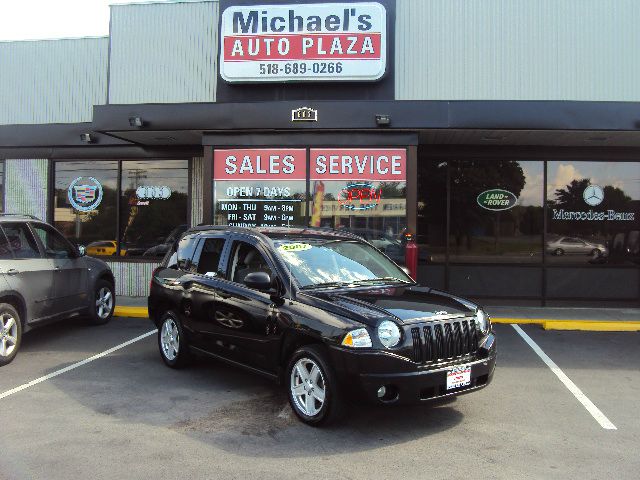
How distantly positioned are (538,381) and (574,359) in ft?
4.50

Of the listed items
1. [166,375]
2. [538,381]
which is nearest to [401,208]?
[538,381]

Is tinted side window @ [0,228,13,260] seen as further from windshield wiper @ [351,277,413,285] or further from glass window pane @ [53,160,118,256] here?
glass window pane @ [53,160,118,256]

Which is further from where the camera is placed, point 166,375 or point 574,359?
point 574,359

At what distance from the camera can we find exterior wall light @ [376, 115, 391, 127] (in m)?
9.81

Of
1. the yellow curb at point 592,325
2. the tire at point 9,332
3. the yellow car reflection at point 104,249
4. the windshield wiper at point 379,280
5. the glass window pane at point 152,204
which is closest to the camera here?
the windshield wiper at point 379,280

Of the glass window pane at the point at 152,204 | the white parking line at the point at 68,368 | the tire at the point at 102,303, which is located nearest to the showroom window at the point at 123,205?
the glass window pane at the point at 152,204

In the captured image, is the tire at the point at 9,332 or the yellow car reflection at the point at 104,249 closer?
the tire at the point at 9,332

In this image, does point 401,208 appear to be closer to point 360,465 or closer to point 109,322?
point 109,322

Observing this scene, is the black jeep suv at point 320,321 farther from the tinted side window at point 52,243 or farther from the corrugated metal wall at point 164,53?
the corrugated metal wall at point 164,53

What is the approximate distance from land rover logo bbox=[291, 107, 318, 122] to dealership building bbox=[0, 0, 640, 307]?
0.09 ft

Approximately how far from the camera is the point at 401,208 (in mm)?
10258

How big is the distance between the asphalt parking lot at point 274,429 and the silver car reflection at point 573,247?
4.94 m

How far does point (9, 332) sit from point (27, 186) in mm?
6976

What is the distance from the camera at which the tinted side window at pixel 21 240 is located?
7402 mm
